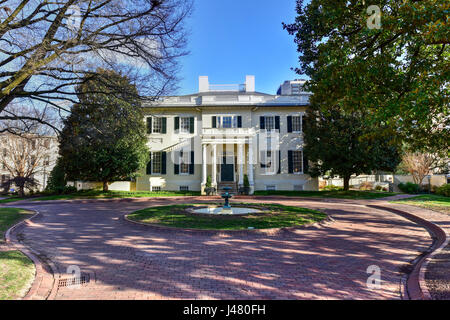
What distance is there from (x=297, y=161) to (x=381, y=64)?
58.3 ft

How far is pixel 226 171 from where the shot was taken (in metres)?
25.9

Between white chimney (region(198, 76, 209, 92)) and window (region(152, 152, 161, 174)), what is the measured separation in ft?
30.7

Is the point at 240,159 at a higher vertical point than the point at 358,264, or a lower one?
higher

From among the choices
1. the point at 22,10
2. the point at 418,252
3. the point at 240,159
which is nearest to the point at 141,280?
the point at 418,252

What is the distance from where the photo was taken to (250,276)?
4836 millimetres

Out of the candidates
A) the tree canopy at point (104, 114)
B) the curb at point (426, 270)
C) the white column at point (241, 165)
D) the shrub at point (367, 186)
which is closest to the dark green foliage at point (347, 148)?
the white column at point (241, 165)

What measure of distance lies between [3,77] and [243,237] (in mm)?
8491

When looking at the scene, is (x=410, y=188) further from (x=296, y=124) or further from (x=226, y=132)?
(x=226, y=132)

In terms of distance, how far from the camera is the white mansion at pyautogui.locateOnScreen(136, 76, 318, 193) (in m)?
25.8

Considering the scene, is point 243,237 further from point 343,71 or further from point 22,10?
point 22,10

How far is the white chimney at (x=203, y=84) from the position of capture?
98.0 ft

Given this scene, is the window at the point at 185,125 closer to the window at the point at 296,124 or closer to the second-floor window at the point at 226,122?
the second-floor window at the point at 226,122

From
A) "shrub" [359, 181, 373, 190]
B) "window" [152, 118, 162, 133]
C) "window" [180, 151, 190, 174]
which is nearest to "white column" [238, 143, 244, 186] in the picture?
"window" [180, 151, 190, 174]

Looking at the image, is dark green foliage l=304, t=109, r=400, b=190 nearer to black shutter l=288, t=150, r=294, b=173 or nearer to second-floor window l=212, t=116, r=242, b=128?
black shutter l=288, t=150, r=294, b=173
